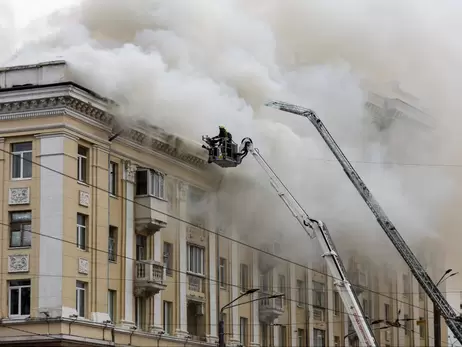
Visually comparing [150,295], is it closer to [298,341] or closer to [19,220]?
[19,220]

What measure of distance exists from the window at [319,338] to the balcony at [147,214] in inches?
757

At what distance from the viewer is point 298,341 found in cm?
7031

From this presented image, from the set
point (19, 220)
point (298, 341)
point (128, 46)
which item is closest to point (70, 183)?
point (19, 220)

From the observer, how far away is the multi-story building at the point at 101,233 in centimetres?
5059

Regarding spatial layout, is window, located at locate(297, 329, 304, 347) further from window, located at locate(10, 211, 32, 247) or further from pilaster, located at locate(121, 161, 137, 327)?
window, located at locate(10, 211, 32, 247)

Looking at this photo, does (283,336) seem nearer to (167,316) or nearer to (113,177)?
(167,316)

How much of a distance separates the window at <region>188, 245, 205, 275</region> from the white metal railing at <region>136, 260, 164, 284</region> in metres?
4.62

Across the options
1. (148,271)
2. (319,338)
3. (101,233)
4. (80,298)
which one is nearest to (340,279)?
(80,298)

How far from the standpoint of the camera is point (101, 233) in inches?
2090

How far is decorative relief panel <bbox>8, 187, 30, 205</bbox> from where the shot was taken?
51344 millimetres

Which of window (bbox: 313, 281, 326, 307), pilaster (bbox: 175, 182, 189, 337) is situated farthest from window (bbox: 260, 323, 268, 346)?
pilaster (bbox: 175, 182, 189, 337)

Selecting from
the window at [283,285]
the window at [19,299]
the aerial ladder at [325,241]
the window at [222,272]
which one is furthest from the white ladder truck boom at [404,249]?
the window at [283,285]

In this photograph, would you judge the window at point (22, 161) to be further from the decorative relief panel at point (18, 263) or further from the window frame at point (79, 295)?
the window frame at point (79, 295)

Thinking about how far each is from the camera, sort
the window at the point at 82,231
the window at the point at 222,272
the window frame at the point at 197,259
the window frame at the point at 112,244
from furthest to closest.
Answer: the window at the point at 222,272, the window frame at the point at 197,259, the window frame at the point at 112,244, the window at the point at 82,231
